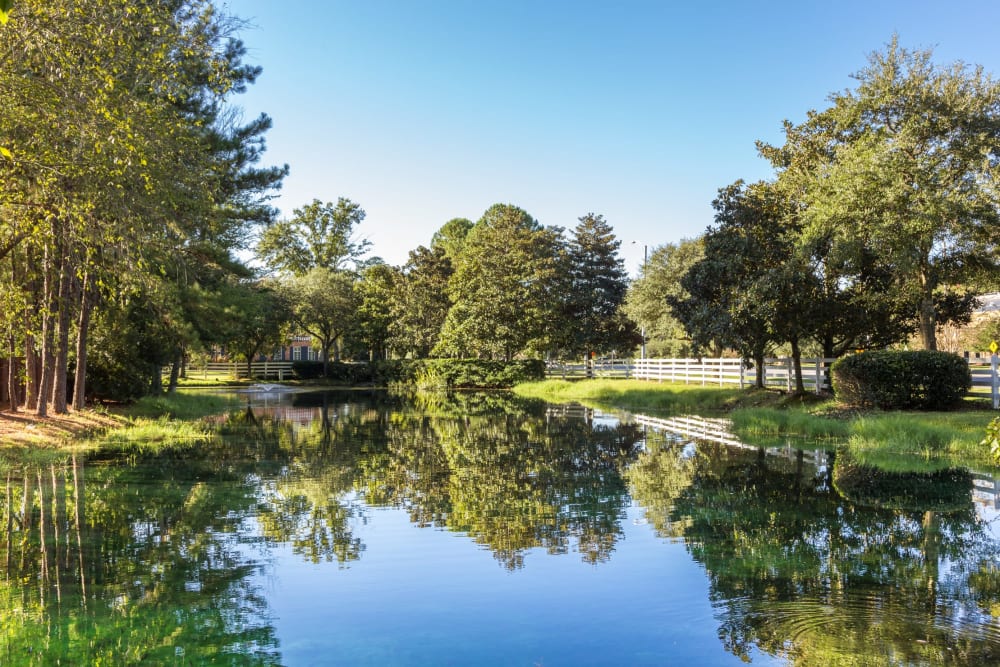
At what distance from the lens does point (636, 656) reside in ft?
17.1

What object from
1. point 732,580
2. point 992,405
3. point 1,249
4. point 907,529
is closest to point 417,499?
point 732,580

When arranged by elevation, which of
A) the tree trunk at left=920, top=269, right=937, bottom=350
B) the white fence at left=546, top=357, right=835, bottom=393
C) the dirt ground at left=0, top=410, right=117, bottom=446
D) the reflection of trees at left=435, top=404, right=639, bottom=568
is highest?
the tree trunk at left=920, top=269, right=937, bottom=350

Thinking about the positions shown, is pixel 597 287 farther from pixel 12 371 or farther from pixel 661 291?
pixel 12 371

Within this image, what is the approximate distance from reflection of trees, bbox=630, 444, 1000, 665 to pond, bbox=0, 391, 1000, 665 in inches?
1.1

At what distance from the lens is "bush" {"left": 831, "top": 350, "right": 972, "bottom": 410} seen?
1794cm

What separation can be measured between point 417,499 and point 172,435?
32.7 ft

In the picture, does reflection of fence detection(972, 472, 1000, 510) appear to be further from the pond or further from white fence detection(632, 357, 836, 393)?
white fence detection(632, 357, 836, 393)

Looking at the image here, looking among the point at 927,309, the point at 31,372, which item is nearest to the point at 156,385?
the point at 31,372

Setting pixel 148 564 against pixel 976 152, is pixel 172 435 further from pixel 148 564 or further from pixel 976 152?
pixel 976 152

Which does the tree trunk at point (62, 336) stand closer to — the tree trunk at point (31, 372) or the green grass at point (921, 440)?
the tree trunk at point (31, 372)

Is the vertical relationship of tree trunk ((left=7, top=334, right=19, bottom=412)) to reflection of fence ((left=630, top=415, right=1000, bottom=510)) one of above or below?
above

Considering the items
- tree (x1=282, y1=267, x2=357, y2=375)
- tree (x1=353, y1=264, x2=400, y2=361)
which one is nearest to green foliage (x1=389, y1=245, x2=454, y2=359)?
tree (x1=353, y1=264, x2=400, y2=361)

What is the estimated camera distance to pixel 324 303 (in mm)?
→ 58312

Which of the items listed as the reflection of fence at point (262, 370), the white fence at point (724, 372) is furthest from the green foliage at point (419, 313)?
the white fence at point (724, 372)
